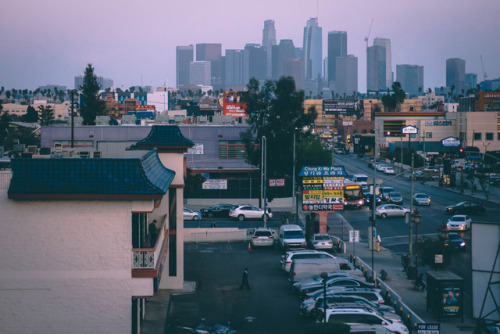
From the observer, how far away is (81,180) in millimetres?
19844

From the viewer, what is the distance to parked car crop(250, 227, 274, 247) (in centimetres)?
4803

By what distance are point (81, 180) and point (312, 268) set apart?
19.3 meters

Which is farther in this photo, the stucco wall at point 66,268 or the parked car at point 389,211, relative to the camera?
the parked car at point 389,211

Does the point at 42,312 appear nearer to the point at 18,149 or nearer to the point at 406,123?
the point at 18,149

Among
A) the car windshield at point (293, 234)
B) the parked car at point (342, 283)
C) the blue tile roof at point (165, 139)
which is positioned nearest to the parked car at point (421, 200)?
the car windshield at point (293, 234)

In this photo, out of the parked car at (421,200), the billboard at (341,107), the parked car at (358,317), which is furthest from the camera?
the billboard at (341,107)

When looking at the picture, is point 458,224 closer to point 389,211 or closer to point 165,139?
point 389,211

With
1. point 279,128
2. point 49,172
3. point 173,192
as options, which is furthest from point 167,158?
point 279,128

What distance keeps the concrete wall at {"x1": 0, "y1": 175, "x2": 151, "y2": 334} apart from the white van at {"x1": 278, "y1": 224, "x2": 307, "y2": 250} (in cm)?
2703

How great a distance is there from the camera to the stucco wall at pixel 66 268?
19.8 m

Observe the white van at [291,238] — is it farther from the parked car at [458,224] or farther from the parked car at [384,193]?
the parked car at [384,193]

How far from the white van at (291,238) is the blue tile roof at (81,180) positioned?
88.2 ft

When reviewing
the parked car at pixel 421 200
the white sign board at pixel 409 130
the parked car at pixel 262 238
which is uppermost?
the white sign board at pixel 409 130

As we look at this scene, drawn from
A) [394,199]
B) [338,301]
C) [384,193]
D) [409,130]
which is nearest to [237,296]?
[338,301]
